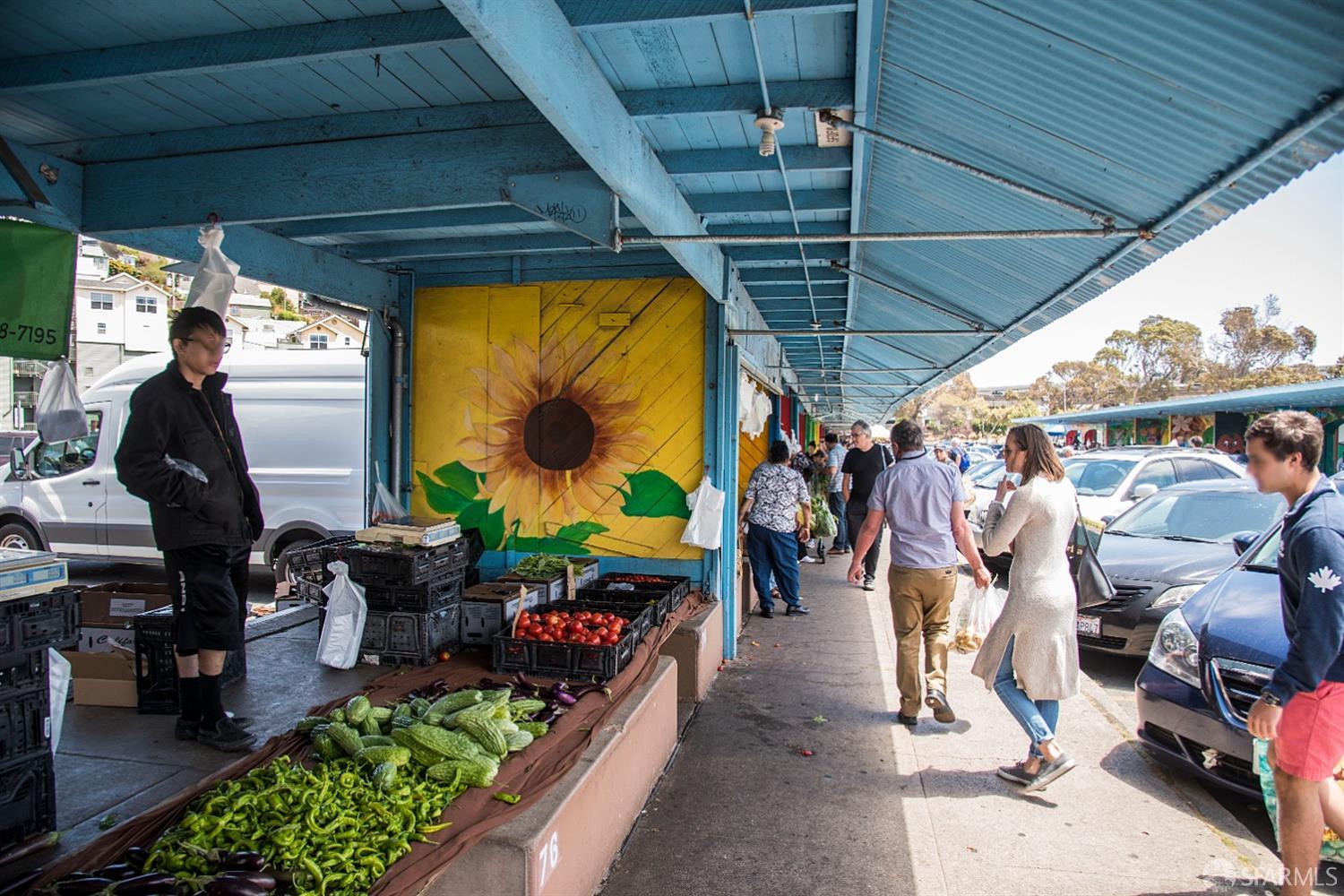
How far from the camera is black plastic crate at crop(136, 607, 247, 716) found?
4.19 metres

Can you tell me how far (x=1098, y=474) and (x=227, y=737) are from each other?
485 inches

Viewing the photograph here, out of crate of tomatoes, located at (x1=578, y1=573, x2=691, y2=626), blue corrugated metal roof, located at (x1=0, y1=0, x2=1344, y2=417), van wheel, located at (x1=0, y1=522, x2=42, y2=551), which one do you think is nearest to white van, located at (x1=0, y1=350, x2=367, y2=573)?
van wheel, located at (x1=0, y1=522, x2=42, y2=551)

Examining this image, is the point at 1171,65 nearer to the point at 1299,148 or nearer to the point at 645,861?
the point at 1299,148

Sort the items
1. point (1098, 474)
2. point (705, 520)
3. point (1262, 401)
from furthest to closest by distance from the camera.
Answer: point (1262, 401), point (1098, 474), point (705, 520)

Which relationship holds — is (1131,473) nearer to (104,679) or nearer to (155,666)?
(155,666)

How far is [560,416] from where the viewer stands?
688cm

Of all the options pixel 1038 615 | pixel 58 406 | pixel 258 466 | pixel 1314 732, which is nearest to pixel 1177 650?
pixel 1038 615

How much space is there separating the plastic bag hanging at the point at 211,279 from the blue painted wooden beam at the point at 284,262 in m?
0.46

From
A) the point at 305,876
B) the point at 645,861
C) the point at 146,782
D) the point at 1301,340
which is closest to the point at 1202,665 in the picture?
the point at 645,861

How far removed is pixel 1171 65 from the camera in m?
2.65

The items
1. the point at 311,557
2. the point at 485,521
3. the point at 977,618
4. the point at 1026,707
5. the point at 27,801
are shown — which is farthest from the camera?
the point at 485,521

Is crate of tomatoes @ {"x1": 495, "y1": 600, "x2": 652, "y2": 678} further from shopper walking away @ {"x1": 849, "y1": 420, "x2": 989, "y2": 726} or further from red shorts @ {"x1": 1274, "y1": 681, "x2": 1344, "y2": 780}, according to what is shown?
red shorts @ {"x1": 1274, "y1": 681, "x2": 1344, "y2": 780}

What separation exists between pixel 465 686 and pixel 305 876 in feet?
6.59

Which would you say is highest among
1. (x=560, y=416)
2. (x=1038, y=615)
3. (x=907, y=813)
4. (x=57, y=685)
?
(x=560, y=416)
